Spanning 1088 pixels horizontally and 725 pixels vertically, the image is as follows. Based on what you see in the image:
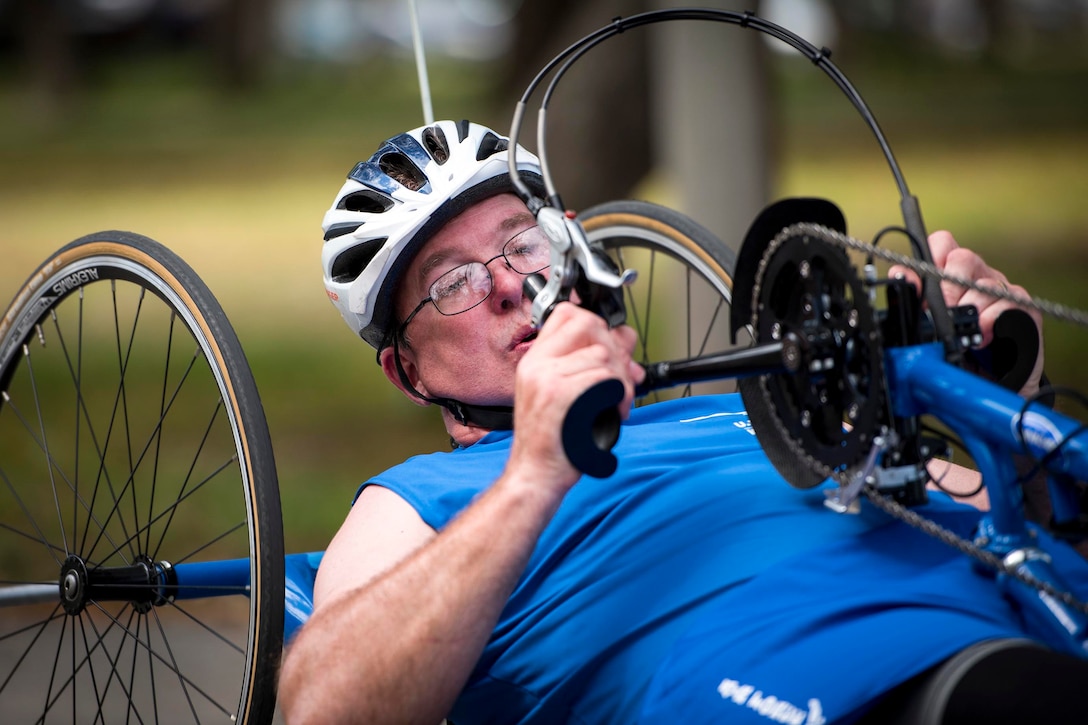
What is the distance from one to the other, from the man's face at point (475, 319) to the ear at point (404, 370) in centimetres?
4

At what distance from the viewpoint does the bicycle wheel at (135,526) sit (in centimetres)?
237

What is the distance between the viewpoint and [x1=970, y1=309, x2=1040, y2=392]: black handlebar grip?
7.36 feet

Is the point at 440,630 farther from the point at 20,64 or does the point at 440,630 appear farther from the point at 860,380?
the point at 20,64

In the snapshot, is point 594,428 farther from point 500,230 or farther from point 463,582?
point 500,230

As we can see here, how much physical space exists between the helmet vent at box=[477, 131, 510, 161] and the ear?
1.51 feet

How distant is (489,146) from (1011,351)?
3.89ft

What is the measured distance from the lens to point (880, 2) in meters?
31.1

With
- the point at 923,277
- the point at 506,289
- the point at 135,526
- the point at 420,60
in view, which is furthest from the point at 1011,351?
the point at 135,526

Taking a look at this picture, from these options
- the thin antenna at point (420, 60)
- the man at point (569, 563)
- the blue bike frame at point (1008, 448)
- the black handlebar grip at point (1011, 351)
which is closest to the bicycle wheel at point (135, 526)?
the man at point (569, 563)

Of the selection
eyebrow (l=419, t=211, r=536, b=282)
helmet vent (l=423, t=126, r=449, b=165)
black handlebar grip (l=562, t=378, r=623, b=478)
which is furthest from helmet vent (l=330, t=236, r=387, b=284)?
black handlebar grip (l=562, t=378, r=623, b=478)

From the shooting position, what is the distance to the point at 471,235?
2676 millimetres

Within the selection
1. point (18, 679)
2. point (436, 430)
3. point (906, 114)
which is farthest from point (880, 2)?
point (18, 679)

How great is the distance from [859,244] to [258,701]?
1.32 m

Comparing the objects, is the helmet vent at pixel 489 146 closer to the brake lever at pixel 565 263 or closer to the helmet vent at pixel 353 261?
the helmet vent at pixel 353 261
